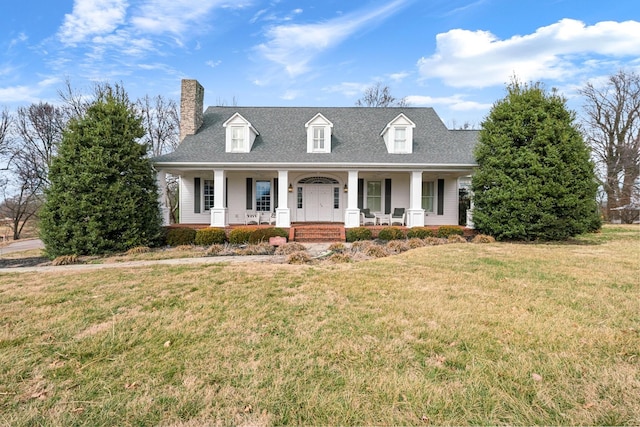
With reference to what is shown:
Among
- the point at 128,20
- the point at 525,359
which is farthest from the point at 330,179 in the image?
the point at 525,359

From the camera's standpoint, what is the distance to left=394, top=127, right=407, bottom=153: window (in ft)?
50.4

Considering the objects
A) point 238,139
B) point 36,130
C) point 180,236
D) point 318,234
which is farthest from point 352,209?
point 36,130

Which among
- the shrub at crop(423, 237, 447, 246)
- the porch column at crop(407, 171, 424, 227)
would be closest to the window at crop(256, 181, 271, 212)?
the porch column at crop(407, 171, 424, 227)

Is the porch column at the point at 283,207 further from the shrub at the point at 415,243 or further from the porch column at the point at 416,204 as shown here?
the porch column at the point at 416,204

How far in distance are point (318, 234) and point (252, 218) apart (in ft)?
12.9

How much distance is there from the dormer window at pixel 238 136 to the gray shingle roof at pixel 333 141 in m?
0.41

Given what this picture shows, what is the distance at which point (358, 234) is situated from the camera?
44.6 feet

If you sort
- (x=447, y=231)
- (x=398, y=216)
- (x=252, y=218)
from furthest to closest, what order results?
(x=398, y=216) < (x=252, y=218) < (x=447, y=231)

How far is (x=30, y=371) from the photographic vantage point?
2.99m

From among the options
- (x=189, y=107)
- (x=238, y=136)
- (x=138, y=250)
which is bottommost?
(x=138, y=250)

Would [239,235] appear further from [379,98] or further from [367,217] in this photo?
[379,98]

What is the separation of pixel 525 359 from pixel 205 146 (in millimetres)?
15144

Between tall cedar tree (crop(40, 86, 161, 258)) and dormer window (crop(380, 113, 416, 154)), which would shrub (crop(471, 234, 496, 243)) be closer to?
dormer window (crop(380, 113, 416, 154))

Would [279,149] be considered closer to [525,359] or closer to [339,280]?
[339,280]
